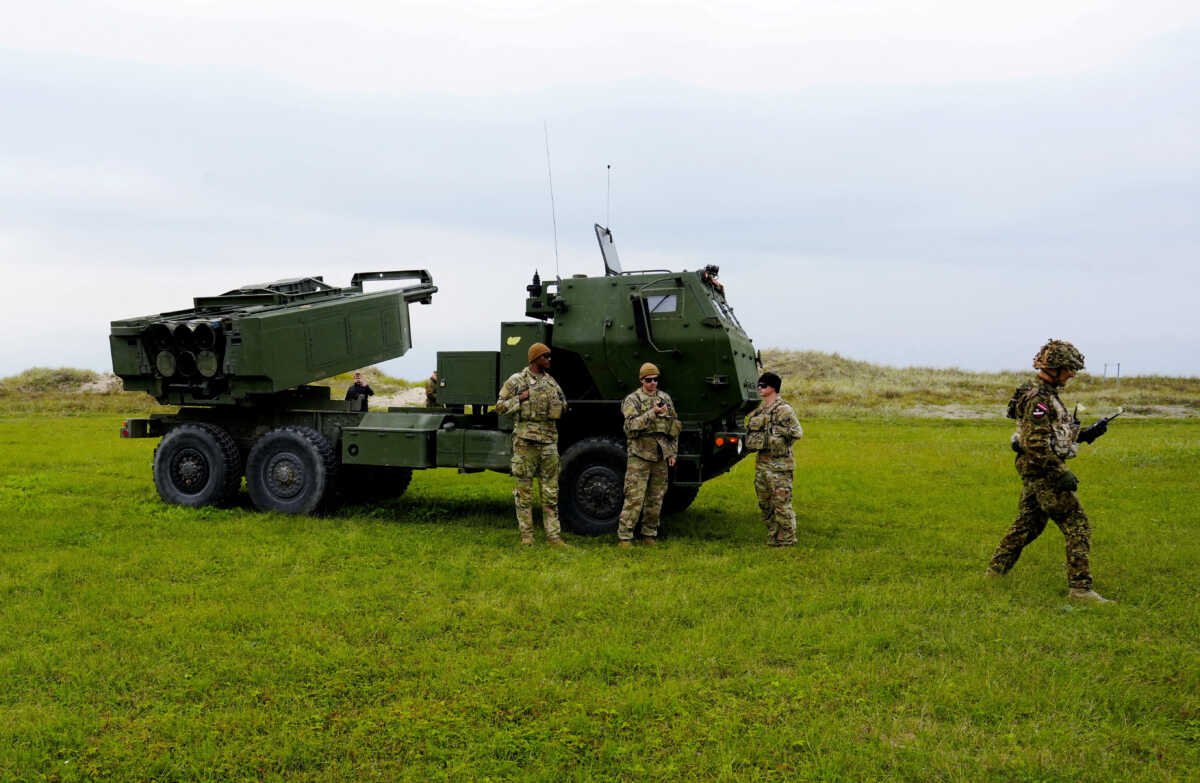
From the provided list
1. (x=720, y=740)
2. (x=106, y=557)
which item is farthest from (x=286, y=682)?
(x=106, y=557)

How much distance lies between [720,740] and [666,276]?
5964mm

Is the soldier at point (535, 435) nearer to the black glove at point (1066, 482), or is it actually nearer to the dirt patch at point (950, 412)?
the black glove at point (1066, 482)

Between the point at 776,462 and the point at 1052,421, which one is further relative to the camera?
the point at 776,462

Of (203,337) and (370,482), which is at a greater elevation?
(203,337)

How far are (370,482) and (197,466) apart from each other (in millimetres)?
2100

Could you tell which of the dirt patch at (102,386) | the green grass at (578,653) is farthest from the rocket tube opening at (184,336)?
the dirt patch at (102,386)

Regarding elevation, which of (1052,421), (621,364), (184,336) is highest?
(184,336)

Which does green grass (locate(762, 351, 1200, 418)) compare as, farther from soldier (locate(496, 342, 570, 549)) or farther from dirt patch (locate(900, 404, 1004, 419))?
soldier (locate(496, 342, 570, 549))

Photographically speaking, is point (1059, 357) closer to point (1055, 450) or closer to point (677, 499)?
point (1055, 450)

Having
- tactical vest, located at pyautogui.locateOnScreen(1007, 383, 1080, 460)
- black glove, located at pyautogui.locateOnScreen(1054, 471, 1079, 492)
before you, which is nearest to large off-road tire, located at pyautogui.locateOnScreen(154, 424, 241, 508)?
tactical vest, located at pyautogui.locateOnScreen(1007, 383, 1080, 460)

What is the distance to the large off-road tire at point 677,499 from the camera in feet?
34.8

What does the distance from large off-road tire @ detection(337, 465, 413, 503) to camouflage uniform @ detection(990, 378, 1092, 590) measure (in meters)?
7.06

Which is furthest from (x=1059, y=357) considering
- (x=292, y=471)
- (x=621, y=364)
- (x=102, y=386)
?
(x=102, y=386)

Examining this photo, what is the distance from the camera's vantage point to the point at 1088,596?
6.76 metres
